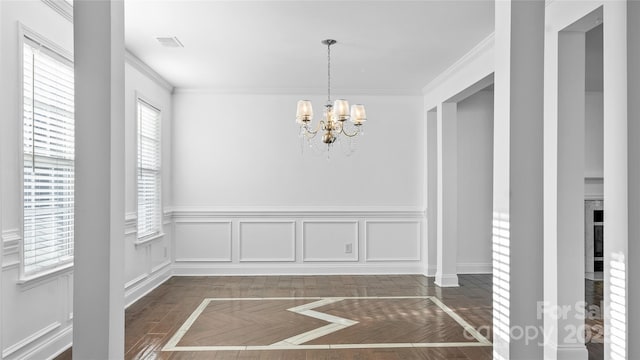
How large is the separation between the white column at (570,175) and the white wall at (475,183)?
378 centimetres

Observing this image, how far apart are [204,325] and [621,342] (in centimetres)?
318

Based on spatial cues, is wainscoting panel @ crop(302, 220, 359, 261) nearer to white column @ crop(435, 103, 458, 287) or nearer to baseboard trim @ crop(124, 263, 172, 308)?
white column @ crop(435, 103, 458, 287)

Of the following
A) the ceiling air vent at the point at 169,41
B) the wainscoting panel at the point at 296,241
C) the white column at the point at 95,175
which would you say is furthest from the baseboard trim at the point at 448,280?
the white column at the point at 95,175

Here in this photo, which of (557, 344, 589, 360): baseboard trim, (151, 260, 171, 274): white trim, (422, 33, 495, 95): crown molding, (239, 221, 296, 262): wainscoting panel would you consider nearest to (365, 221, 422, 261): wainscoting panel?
(239, 221, 296, 262): wainscoting panel

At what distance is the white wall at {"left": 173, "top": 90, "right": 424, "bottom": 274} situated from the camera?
22.3 ft

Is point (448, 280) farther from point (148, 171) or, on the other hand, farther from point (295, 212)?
point (148, 171)

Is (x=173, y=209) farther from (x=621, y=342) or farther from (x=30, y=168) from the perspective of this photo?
(x=621, y=342)

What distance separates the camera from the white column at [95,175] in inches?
63.1

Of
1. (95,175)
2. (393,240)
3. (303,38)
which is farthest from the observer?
(393,240)

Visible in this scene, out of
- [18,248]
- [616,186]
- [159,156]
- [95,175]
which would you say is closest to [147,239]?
[159,156]

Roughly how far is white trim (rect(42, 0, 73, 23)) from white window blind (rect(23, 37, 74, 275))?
1.02 ft

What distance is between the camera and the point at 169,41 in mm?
4559

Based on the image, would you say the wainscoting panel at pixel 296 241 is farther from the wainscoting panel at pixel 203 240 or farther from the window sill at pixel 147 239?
the window sill at pixel 147 239

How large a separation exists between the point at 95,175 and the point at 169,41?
328 centimetres
